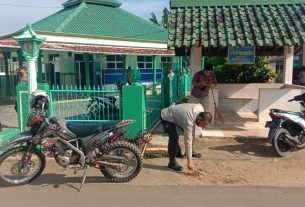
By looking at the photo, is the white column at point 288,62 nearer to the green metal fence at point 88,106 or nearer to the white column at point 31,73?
the green metal fence at point 88,106

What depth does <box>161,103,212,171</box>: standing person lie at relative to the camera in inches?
201

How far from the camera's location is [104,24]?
22.8 meters

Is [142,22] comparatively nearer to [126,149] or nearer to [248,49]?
[248,49]

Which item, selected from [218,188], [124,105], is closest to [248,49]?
[124,105]

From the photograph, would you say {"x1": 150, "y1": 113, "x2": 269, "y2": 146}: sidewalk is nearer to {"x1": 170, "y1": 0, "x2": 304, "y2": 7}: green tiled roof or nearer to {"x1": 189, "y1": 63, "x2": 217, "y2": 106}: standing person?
{"x1": 189, "y1": 63, "x2": 217, "y2": 106}: standing person

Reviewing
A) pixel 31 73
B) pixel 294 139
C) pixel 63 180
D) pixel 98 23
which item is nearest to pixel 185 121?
pixel 63 180

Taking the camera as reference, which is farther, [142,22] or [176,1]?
[142,22]

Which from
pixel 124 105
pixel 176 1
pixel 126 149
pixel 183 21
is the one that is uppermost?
pixel 176 1

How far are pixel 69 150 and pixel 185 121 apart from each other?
184 centimetres

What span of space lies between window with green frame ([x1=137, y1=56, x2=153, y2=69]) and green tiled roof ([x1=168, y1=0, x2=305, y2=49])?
16063 millimetres

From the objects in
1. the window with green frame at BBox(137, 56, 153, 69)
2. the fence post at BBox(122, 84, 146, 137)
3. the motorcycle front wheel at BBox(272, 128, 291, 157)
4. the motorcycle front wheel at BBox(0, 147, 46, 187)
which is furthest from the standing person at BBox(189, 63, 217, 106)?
the window with green frame at BBox(137, 56, 153, 69)

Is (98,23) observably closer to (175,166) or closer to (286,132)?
(286,132)

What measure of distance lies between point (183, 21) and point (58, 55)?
13310 mm

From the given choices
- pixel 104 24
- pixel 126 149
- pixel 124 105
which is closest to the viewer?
pixel 126 149
